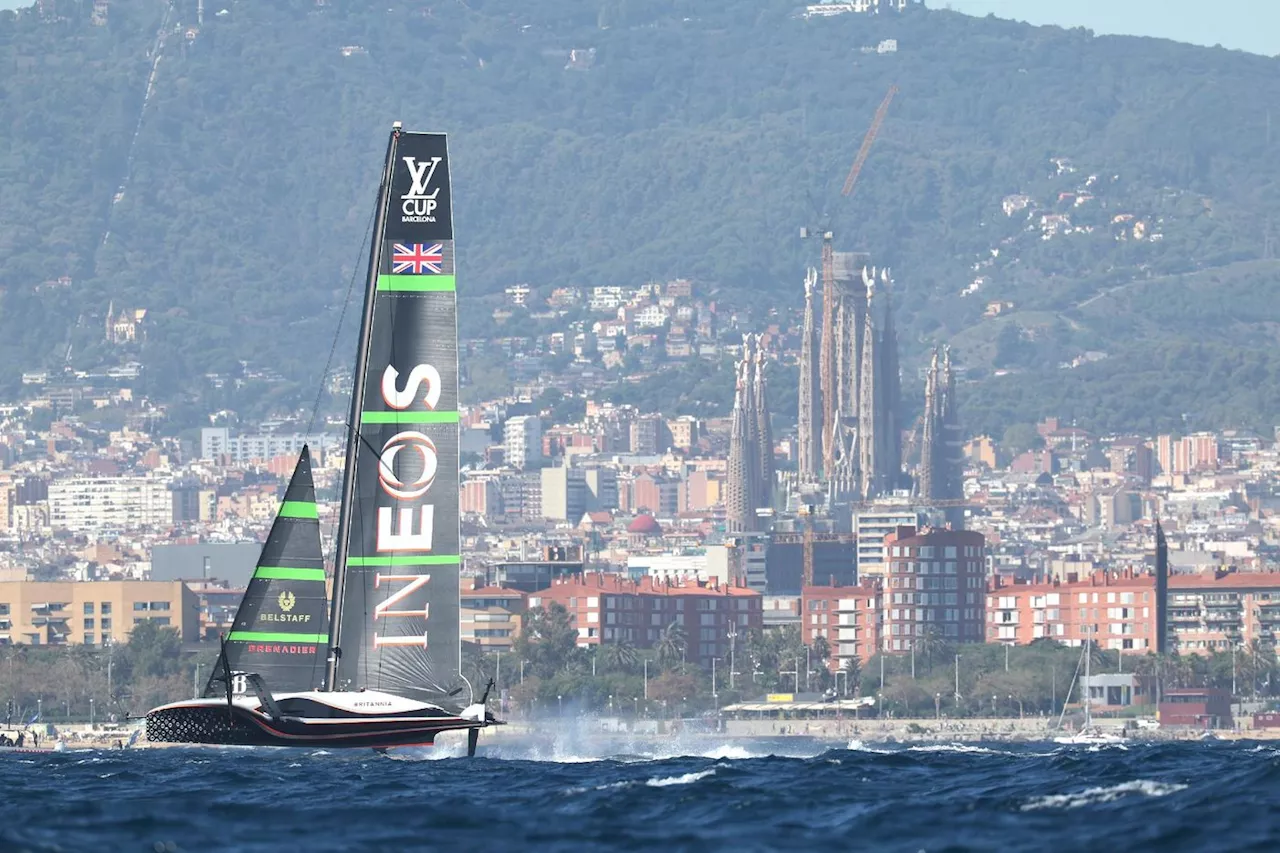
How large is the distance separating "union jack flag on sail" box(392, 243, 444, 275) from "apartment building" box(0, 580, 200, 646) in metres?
120

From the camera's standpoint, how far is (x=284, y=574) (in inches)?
1674

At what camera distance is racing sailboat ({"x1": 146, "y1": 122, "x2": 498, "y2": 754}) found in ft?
135

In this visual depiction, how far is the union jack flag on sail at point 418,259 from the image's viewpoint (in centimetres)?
4141

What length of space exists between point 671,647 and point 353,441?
119 meters

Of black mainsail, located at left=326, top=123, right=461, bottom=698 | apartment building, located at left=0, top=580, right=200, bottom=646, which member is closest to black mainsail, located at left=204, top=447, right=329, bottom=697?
black mainsail, located at left=326, top=123, right=461, bottom=698

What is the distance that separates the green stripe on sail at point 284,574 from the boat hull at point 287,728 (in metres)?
2.00

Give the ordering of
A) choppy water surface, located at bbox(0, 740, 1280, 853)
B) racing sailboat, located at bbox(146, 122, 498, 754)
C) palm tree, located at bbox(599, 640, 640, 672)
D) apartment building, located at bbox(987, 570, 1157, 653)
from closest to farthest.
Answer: choppy water surface, located at bbox(0, 740, 1280, 853) < racing sailboat, located at bbox(146, 122, 498, 754) < palm tree, located at bbox(599, 640, 640, 672) < apartment building, located at bbox(987, 570, 1157, 653)

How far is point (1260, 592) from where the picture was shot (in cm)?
17775

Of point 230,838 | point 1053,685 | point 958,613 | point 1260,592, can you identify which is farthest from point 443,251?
point 1260,592

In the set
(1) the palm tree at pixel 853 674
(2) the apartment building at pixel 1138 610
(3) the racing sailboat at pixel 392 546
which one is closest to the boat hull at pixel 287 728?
(3) the racing sailboat at pixel 392 546

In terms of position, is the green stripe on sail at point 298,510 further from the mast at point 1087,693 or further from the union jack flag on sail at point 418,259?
the mast at point 1087,693

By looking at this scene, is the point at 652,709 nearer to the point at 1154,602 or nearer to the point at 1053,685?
the point at 1053,685

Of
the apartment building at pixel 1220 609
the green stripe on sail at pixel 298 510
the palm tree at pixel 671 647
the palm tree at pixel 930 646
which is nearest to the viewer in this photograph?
the green stripe on sail at pixel 298 510

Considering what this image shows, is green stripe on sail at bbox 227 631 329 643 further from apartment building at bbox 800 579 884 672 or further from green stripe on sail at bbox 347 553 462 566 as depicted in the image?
apartment building at bbox 800 579 884 672
